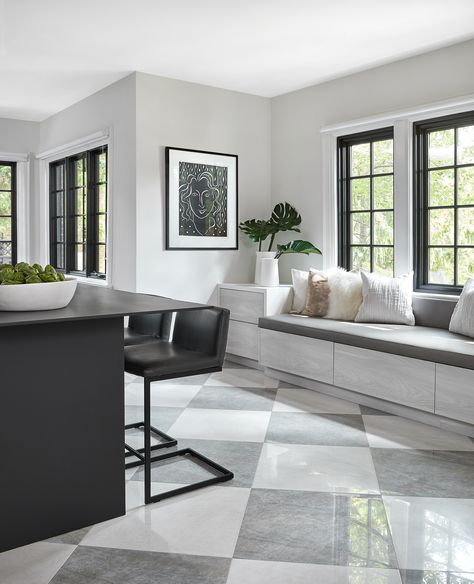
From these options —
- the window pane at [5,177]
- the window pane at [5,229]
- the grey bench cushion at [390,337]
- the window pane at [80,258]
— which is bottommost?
the grey bench cushion at [390,337]

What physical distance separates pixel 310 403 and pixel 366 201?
189 cm

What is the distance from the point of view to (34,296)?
205 centimetres

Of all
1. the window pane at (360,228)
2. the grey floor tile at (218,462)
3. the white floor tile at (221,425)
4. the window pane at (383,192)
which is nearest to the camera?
the grey floor tile at (218,462)

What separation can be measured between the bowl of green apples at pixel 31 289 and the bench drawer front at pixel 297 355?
2.35 m

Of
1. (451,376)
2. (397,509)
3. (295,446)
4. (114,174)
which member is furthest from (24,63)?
(397,509)

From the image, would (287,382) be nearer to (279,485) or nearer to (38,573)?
(279,485)

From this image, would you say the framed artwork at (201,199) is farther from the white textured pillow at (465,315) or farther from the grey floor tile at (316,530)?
the grey floor tile at (316,530)

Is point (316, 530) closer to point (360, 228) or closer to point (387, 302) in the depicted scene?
point (387, 302)

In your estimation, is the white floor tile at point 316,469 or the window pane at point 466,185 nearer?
the white floor tile at point 316,469

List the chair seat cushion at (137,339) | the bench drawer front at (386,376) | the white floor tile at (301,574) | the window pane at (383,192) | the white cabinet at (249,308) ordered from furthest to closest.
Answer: the white cabinet at (249,308) < the window pane at (383,192) < the bench drawer front at (386,376) < the chair seat cushion at (137,339) < the white floor tile at (301,574)

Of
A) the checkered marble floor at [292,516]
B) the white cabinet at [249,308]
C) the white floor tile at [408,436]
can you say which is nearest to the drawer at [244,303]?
the white cabinet at [249,308]

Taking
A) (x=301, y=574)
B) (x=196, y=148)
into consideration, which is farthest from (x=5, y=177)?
(x=301, y=574)

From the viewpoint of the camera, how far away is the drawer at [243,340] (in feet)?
16.0

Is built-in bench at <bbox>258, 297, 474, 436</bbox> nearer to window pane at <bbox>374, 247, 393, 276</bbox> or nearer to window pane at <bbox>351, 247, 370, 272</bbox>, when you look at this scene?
window pane at <bbox>374, 247, 393, 276</bbox>
